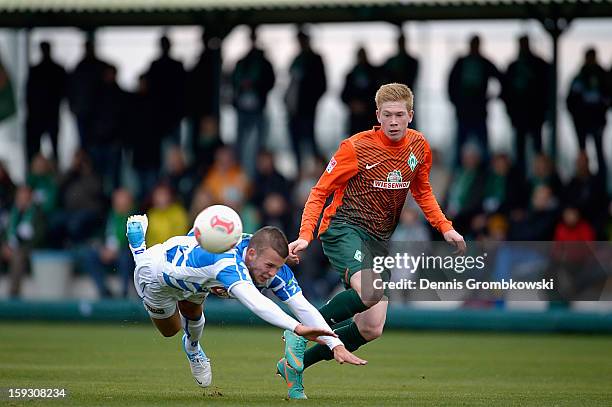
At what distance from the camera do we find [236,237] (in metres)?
8.73

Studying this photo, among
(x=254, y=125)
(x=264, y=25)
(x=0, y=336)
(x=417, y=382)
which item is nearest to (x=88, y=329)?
(x=0, y=336)

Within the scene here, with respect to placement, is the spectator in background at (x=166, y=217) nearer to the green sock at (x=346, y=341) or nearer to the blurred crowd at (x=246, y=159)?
the blurred crowd at (x=246, y=159)

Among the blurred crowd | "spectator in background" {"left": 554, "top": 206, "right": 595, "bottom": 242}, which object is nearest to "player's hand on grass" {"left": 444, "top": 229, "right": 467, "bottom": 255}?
"spectator in background" {"left": 554, "top": 206, "right": 595, "bottom": 242}

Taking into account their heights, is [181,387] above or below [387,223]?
below

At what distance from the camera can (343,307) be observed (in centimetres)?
973

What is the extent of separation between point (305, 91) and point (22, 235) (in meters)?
4.78

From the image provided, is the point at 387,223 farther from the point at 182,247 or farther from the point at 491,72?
the point at 491,72

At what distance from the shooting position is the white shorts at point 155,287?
31.2ft

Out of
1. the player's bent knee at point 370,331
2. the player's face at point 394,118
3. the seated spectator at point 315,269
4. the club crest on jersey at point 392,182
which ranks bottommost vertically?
the seated spectator at point 315,269

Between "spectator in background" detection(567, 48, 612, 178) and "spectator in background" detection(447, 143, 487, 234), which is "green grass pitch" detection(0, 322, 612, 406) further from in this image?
"spectator in background" detection(567, 48, 612, 178)

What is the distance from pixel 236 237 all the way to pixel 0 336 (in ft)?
27.4

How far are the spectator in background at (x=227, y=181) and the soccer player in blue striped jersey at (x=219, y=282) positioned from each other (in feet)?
29.4

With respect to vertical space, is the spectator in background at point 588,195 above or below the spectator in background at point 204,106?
below

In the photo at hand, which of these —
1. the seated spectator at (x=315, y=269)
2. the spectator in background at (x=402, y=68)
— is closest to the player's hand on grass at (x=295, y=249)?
the seated spectator at (x=315, y=269)
